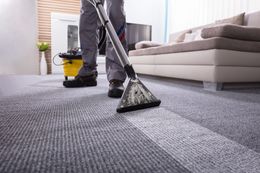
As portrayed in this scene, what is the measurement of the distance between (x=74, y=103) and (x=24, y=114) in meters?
0.24

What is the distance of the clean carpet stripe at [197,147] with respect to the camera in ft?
1.25

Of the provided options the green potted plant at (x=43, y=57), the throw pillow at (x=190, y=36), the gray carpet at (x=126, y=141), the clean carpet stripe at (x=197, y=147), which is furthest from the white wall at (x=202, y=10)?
the clean carpet stripe at (x=197, y=147)

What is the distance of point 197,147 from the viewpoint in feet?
1.52

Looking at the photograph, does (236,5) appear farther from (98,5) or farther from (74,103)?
(74,103)

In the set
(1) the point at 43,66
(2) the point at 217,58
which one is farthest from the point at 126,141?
(1) the point at 43,66

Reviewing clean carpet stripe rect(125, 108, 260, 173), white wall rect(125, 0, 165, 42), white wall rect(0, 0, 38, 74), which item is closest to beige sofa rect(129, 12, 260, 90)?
clean carpet stripe rect(125, 108, 260, 173)

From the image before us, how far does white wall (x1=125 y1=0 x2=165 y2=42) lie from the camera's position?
511 cm

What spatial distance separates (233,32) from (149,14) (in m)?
3.95

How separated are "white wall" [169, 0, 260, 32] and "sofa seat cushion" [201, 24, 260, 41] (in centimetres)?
164

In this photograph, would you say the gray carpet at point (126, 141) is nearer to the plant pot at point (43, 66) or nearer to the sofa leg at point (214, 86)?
the sofa leg at point (214, 86)

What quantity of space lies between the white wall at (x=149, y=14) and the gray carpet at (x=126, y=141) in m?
4.65

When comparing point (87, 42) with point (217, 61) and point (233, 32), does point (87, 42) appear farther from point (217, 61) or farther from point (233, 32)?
point (233, 32)

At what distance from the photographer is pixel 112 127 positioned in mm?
597

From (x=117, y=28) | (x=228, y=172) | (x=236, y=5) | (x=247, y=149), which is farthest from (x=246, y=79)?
(x=236, y=5)
